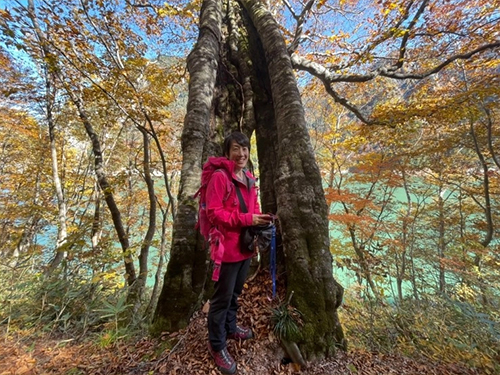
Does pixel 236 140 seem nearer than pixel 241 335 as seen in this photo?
Yes

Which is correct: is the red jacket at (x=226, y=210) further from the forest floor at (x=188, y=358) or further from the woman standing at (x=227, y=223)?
the forest floor at (x=188, y=358)

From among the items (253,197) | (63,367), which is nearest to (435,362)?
(253,197)

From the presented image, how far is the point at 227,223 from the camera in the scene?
1719 mm

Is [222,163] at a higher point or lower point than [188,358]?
higher

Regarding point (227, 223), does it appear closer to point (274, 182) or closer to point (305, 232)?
point (305, 232)

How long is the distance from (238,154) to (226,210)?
1.67 feet

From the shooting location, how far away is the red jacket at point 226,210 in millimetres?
1729

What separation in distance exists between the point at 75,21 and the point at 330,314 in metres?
8.03

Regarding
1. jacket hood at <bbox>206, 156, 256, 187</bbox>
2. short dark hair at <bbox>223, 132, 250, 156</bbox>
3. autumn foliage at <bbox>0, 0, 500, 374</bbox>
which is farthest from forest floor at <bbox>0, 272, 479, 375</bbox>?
short dark hair at <bbox>223, 132, 250, 156</bbox>

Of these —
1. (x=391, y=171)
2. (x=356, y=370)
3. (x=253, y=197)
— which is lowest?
(x=356, y=370)

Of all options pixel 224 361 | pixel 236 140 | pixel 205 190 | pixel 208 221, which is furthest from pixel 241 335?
pixel 236 140

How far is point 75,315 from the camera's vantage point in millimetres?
3113

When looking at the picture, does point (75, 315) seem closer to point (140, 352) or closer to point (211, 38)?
point (140, 352)

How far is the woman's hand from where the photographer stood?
1.77 metres
